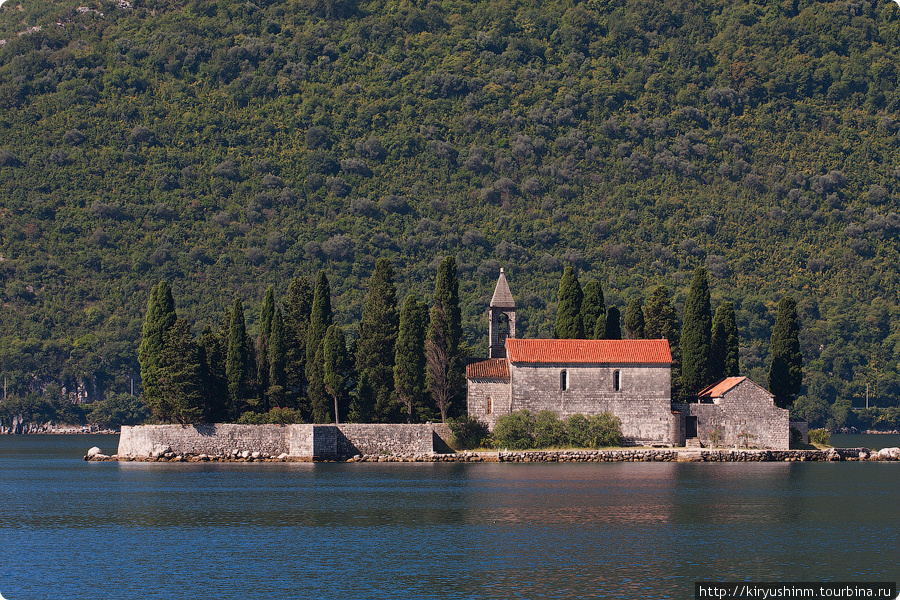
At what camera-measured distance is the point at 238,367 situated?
70125 mm

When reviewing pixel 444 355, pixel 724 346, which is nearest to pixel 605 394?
pixel 444 355

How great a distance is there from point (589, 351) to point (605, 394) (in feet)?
7.73

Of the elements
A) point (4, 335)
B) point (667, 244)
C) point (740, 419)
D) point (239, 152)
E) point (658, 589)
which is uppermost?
point (239, 152)

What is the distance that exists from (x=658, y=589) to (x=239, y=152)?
554 feet

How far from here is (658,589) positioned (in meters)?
33.4

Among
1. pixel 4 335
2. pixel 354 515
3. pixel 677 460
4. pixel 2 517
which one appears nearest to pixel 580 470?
pixel 677 460

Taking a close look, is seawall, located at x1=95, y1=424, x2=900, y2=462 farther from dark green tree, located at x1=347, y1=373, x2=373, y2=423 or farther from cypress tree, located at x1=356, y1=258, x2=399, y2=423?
cypress tree, located at x1=356, y1=258, x2=399, y2=423

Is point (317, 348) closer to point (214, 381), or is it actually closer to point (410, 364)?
point (410, 364)

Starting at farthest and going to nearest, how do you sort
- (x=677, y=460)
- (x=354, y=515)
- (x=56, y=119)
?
1. (x=56, y=119)
2. (x=677, y=460)
3. (x=354, y=515)

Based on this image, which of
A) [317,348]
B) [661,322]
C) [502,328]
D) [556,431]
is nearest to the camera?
[556,431]

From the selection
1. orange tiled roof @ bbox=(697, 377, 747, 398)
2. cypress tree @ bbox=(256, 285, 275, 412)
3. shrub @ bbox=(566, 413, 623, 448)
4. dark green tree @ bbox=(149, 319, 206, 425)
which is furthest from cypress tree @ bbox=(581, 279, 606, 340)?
dark green tree @ bbox=(149, 319, 206, 425)

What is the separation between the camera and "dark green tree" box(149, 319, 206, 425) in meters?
66.1

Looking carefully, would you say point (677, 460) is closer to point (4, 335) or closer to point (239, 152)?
point (4, 335)

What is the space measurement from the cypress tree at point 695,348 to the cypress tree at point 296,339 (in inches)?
817
